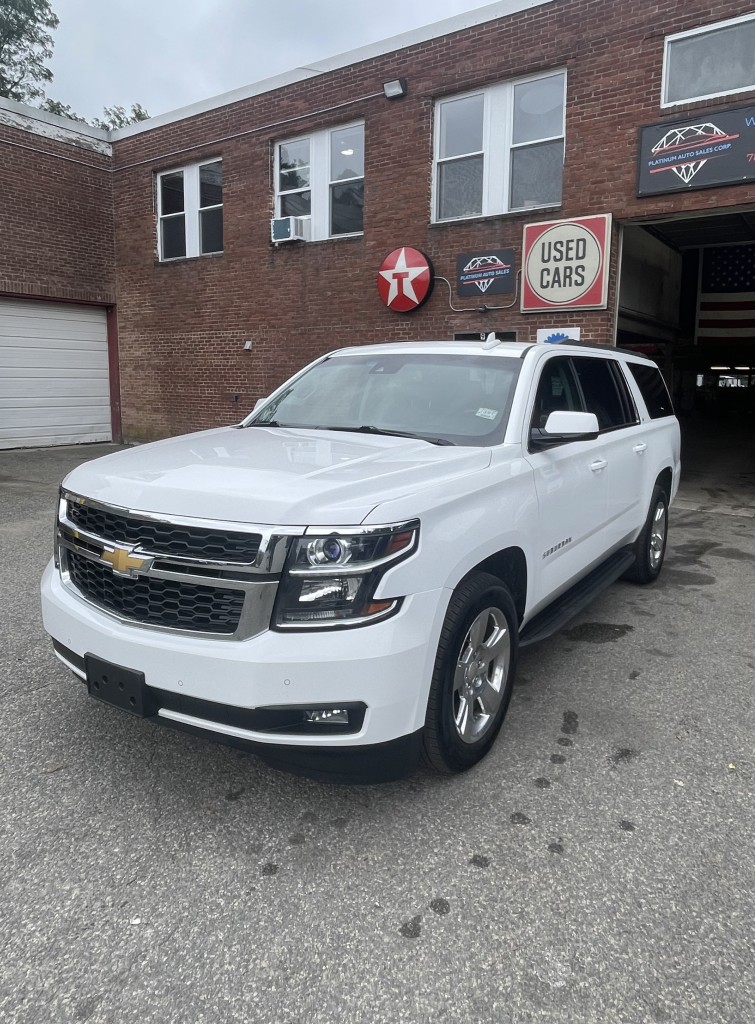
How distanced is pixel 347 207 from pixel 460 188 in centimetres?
222

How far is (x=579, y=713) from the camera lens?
12.5ft

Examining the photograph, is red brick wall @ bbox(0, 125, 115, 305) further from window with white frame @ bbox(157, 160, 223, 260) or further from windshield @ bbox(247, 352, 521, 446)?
windshield @ bbox(247, 352, 521, 446)

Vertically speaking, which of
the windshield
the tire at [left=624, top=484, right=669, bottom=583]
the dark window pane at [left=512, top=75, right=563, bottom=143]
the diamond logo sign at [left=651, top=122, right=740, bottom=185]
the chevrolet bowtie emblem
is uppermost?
the dark window pane at [left=512, top=75, right=563, bottom=143]

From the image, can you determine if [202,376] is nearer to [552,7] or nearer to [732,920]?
[552,7]

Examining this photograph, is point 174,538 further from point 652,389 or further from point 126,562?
point 652,389

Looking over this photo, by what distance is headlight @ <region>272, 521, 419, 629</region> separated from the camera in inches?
98.7

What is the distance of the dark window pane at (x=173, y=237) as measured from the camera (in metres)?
15.3

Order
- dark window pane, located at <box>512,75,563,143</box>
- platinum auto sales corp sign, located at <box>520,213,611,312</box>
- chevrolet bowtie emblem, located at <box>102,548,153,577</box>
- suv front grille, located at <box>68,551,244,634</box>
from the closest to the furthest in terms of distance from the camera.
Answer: suv front grille, located at <box>68,551,244,634</box> < chevrolet bowtie emblem, located at <box>102,548,153,577</box> < platinum auto sales corp sign, located at <box>520,213,611,312</box> < dark window pane, located at <box>512,75,563,143</box>

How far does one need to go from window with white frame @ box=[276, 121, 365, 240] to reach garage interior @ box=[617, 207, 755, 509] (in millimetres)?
4525

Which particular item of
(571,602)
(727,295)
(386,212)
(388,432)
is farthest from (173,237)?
(571,602)

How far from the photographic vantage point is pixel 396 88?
38.0ft

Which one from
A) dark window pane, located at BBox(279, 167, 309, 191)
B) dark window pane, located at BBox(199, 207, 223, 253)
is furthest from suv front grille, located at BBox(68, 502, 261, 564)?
dark window pane, located at BBox(199, 207, 223, 253)

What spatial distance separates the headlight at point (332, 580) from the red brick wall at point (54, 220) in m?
14.2

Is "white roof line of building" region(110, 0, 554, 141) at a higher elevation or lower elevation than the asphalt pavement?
higher
